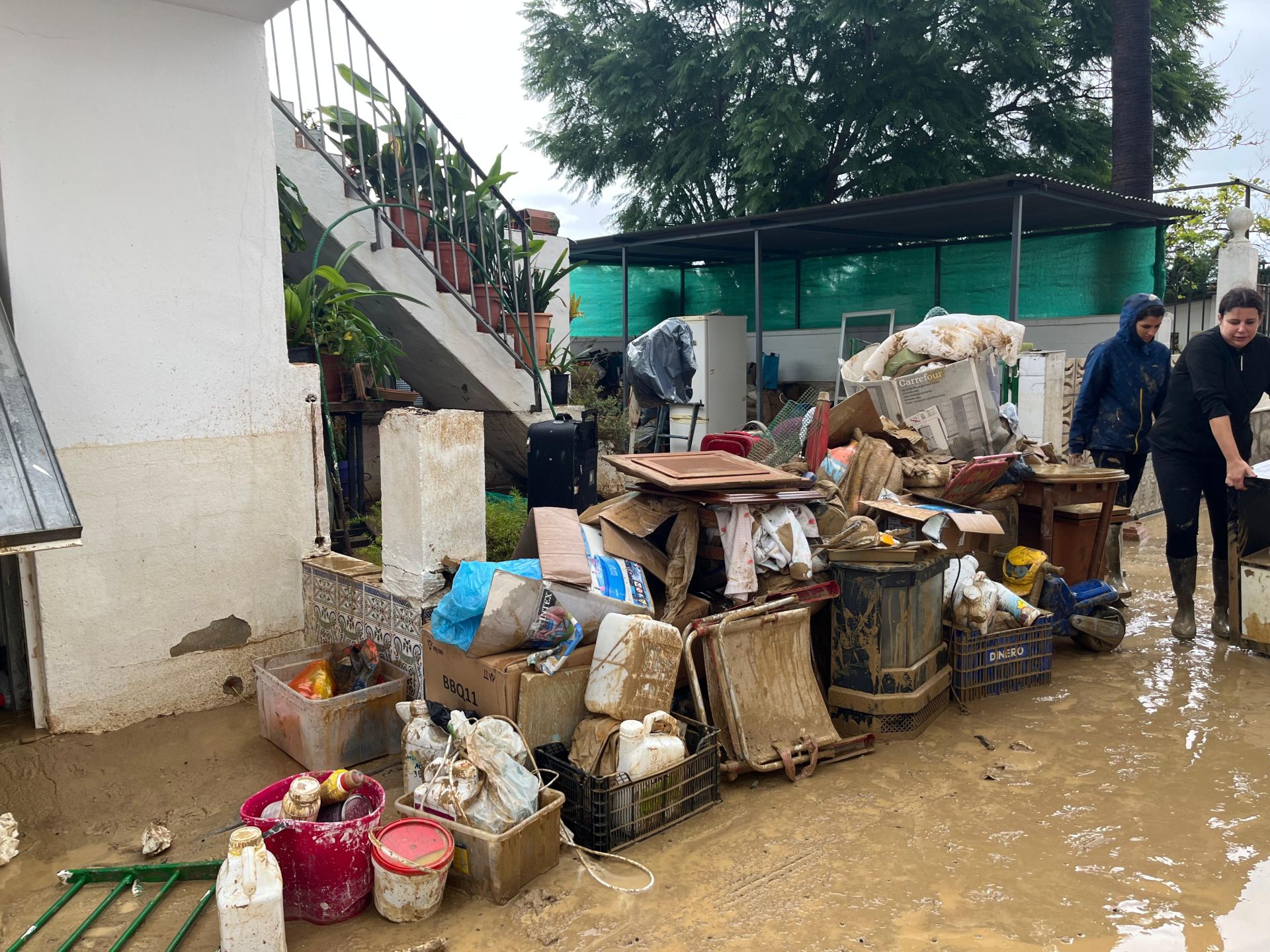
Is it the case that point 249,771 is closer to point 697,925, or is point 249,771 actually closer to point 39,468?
point 39,468

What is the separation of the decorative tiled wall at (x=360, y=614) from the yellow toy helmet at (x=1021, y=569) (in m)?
3.31

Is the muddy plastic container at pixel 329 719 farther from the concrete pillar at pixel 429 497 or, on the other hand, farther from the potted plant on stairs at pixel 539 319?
the potted plant on stairs at pixel 539 319

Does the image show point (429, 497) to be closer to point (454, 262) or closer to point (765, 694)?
point (765, 694)

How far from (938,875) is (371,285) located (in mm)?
5490

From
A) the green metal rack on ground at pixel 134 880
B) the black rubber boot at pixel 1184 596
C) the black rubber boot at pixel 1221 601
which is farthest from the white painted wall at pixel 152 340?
the black rubber boot at pixel 1221 601

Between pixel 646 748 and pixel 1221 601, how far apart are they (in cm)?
424

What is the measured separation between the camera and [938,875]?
124 inches

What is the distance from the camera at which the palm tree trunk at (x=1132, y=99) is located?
12453mm

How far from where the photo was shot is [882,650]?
428cm

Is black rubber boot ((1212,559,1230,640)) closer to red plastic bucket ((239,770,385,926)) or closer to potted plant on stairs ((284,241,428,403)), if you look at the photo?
red plastic bucket ((239,770,385,926))

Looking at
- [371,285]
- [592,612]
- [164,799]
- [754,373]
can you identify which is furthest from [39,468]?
[754,373]

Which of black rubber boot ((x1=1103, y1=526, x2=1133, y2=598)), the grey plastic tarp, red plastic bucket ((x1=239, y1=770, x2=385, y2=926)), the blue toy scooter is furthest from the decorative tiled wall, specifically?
the grey plastic tarp

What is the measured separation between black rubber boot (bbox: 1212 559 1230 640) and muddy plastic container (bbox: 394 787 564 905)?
457 centimetres

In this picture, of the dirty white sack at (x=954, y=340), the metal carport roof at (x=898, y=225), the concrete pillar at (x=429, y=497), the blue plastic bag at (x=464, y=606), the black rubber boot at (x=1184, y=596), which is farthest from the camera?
the metal carport roof at (x=898, y=225)
